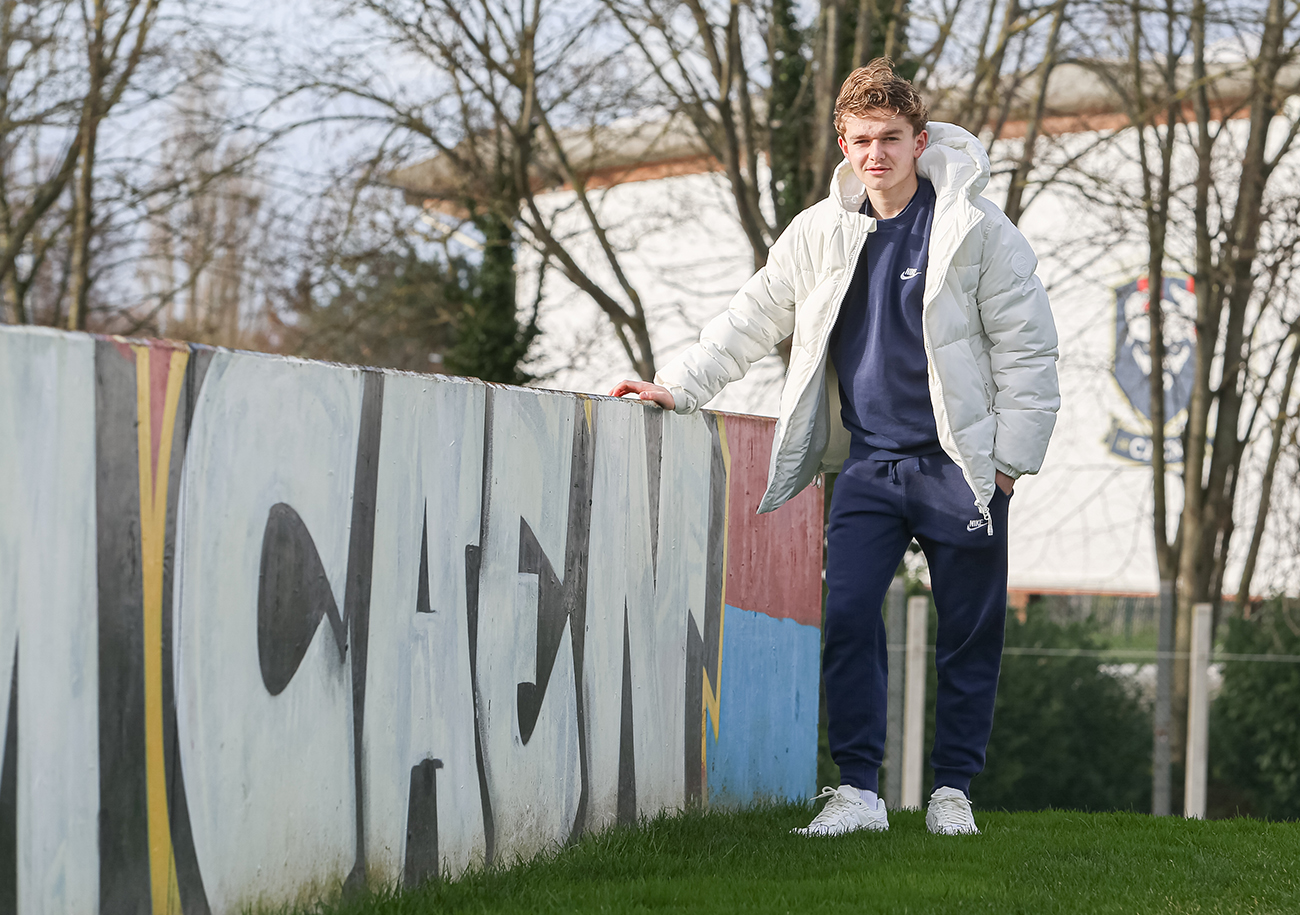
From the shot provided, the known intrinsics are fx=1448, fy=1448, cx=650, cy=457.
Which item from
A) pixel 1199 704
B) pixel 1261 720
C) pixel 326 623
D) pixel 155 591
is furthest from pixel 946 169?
pixel 1261 720

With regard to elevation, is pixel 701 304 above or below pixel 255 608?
above

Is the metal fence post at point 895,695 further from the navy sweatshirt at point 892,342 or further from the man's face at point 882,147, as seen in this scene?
the man's face at point 882,147

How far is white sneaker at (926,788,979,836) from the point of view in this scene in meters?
3.79

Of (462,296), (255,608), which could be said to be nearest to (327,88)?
(462,296)

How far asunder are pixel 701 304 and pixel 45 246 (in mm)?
5734

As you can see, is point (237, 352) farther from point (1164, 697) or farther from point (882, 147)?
point (1164, 697)

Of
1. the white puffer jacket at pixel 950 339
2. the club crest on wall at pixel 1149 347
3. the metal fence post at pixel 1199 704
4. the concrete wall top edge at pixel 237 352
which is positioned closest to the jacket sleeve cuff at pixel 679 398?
the white puffer jacket at pixel 950 339

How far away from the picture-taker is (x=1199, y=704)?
8.38 metres

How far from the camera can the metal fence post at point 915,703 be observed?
8.59 m

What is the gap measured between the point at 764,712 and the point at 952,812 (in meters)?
0.71

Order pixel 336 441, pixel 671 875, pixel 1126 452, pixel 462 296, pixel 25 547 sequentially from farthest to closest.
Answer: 1. pixel 1126 452
2. pixel 462 296
3. pixel 671 875
4. pixel 336 441
5. pixel 25 547

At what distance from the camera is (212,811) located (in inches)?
95.2

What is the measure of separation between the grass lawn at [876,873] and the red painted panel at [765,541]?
2.18 feet

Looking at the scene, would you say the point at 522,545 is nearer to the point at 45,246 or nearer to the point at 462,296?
the point at 45,246
